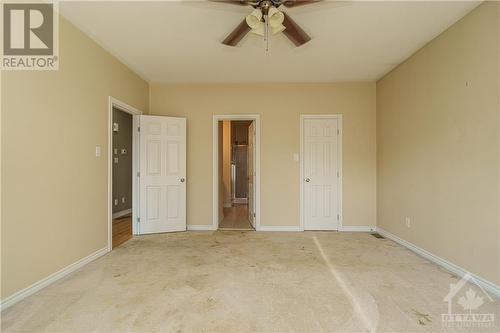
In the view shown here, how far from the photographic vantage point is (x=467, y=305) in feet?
6.93

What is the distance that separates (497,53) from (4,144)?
4137 millimetres

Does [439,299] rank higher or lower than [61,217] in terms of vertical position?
lower

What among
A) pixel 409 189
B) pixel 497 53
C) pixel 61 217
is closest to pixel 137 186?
pixel 61 217

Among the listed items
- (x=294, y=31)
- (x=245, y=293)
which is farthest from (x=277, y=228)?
(x=294, y=31)

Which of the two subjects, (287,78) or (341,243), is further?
(287,78)

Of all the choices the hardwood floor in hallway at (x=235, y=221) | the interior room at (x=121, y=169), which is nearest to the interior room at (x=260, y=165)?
the hardwood floor in hallway at (x=235, y=221)

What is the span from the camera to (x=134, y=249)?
11.8 feet

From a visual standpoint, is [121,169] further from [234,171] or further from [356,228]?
[356,228]

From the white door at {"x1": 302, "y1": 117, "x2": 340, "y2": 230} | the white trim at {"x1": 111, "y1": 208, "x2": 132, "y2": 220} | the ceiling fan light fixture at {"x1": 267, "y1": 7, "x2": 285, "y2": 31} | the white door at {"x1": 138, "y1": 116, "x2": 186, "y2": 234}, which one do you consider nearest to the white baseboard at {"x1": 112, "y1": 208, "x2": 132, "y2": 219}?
the white trim at {"x1": 111, "y1": 208, "x2": 132, "y2": 220}

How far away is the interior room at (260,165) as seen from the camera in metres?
2.12

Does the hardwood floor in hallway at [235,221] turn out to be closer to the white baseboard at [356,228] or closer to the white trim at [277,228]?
the white trim at [277,228]

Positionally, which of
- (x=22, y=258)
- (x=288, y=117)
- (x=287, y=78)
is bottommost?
(x=22, y=258)

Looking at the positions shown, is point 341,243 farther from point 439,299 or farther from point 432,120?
point 432,120

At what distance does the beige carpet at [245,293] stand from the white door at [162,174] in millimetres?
920
